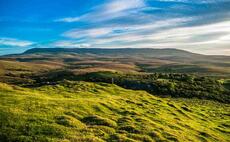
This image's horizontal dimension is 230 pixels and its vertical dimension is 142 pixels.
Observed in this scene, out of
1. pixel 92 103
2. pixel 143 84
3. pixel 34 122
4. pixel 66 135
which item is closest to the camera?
pixel 66 135

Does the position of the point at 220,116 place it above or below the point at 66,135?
below

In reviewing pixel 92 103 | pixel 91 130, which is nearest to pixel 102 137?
pixel 91 130

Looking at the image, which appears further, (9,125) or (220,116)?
(220,116)

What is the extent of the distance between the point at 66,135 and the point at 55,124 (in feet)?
8.21

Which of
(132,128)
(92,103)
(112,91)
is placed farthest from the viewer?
(112,91)

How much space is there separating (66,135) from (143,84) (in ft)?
182

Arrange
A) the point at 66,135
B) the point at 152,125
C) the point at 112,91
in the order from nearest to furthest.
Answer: the point at 66,135, the point at 152,125, the point at 112,91

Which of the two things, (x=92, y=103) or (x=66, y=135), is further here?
(x=92, y=103)

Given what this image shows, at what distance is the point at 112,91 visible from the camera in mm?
58625

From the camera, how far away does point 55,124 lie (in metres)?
26.8

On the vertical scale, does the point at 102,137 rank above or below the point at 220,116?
above

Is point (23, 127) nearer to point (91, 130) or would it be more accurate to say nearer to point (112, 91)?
point (91, 130)

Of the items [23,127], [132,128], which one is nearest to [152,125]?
[132,128]

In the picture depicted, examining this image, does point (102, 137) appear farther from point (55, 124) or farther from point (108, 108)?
point (108, 108)
